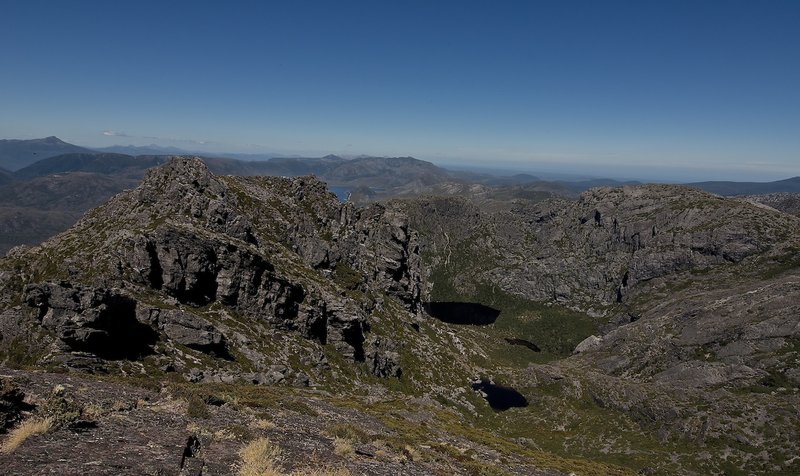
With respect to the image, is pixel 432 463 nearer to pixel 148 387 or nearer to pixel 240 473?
pixel 240 473

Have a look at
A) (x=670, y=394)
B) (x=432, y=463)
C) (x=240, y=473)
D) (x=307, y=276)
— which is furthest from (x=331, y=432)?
(x=670, y=394)

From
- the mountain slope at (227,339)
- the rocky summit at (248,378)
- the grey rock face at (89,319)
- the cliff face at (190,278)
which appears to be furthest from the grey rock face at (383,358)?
the grey rock face at (89,319)

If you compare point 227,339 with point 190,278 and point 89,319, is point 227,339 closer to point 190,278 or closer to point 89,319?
point 190,278

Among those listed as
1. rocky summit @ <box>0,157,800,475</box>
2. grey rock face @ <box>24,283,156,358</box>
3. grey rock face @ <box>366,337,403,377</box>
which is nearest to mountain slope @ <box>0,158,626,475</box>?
grey rock face @ <box>24,283,156,358</box>

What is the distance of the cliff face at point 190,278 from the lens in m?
80.4

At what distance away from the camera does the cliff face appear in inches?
3167

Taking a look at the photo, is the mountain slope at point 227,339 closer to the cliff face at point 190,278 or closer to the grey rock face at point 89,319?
the grey rock face at point 89,319

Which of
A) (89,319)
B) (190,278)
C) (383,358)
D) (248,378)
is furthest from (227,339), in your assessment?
(383,358)

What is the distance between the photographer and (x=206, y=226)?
13838cm

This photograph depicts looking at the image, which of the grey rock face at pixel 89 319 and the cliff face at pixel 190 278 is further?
the cliff face at pixel 190 278

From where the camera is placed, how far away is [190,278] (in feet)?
381

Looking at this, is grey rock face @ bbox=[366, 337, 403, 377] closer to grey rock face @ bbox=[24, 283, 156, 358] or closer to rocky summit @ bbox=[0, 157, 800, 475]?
rocky summit @ bbox=[0, 157, 800, 475]

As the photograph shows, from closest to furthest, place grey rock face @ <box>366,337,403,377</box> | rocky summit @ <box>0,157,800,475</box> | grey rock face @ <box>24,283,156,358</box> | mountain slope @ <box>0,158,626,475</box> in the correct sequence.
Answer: rocky summit @ <box>0,157,800,475</box> → mountain slope @ <box>0,158,626,475</box> → grey rock face @ <box>24,283,156,358</box> → grey rock face @ <box>366,337,403,377</box>

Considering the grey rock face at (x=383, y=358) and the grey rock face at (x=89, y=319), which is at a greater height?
the grey rock face at (x=89, y=319)
